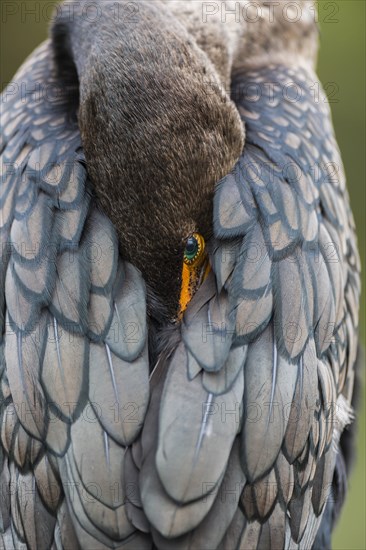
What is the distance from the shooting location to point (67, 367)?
283cm

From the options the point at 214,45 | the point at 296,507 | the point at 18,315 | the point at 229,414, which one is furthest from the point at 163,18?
the point at 296,507

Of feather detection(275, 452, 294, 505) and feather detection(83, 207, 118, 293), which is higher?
feather detection(83, 207, 118, 293)

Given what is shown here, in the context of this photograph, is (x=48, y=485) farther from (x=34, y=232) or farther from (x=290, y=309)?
(x=290, y=309)

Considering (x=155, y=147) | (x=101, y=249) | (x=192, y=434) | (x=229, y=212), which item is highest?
(x=155, y=147)

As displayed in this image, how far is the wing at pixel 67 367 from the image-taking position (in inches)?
107

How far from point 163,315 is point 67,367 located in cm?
37

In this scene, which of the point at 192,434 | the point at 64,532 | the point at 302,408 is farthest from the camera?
the point at 302,408

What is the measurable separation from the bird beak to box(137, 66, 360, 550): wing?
0.29 feet

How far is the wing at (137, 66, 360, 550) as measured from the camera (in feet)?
8.79

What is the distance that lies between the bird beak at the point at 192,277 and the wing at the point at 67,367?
6.5 inches

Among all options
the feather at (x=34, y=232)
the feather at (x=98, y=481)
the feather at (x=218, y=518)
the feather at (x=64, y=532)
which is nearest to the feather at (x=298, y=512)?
the feather at (x=218, y=518)

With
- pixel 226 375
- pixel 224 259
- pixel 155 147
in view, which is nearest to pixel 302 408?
pixel 226 375

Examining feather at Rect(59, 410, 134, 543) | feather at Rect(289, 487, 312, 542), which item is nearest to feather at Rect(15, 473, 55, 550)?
feather at Rect(59, 410, 134, 543)

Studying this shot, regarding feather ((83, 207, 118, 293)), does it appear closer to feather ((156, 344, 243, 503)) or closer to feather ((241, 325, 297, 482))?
feather ((156, 344, 243, 503))
